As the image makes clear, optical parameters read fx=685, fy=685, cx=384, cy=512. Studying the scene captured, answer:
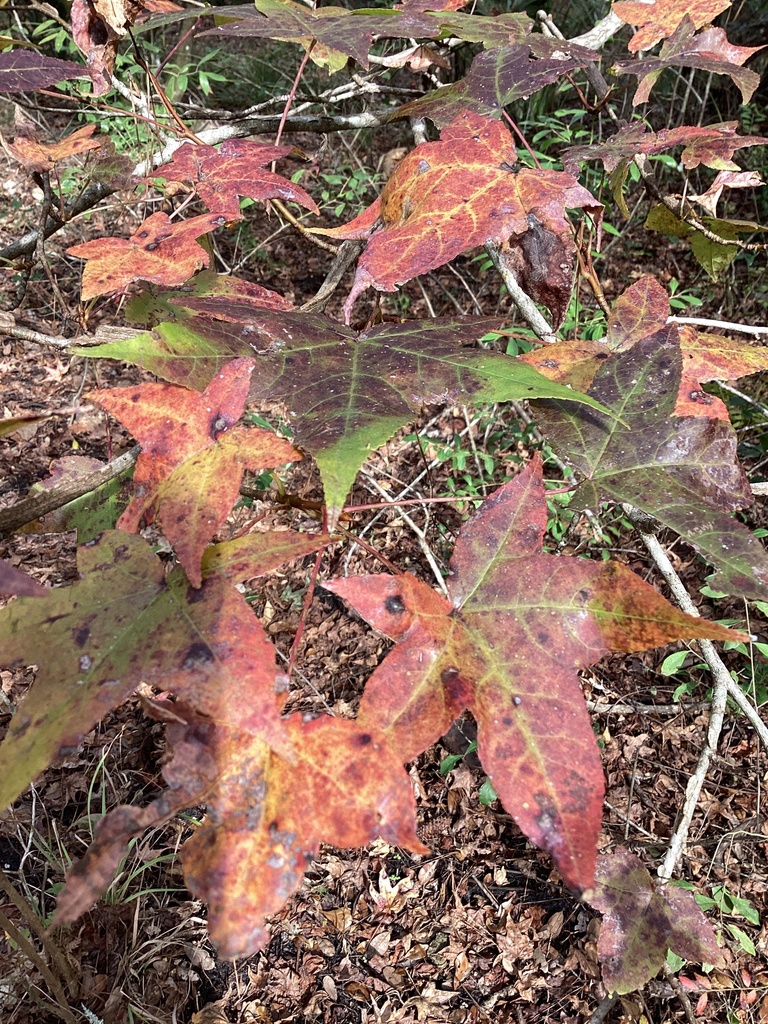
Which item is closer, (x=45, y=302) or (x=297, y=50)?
(x=45, y=302)

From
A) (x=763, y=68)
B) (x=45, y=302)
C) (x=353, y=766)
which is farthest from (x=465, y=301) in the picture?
(x=353, y=766)

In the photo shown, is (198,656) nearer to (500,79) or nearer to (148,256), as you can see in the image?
(148,256)

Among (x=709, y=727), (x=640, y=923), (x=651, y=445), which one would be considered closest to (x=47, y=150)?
(x=651, y=445)

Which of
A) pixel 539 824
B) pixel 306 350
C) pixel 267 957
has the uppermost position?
pixel 306 350

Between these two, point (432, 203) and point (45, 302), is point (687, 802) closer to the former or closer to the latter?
point (432, 203)

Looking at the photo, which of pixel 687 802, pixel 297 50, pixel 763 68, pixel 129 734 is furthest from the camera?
pixel 297 50

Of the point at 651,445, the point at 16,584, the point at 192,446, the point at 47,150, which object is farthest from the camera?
the point at 47,150

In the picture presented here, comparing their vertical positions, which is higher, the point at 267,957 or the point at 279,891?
the point at 279,891

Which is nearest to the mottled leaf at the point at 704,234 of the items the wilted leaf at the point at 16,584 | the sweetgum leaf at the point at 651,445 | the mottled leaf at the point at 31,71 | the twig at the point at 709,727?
→ the sweetgum leaf at the point at 651,445
